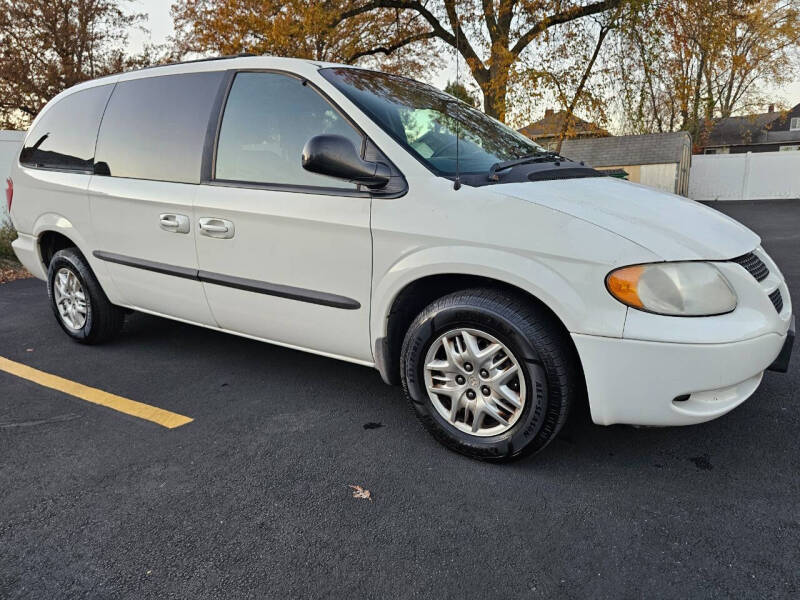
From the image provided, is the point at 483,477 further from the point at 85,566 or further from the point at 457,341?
the point at 85,566

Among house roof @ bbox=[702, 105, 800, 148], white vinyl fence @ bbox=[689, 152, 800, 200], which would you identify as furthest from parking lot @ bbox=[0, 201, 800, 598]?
house roof @ bbox=[702, 105, 800, 148]

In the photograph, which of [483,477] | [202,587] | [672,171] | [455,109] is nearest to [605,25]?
[455,109]

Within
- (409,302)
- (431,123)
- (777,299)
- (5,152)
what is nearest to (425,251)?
(409,302)

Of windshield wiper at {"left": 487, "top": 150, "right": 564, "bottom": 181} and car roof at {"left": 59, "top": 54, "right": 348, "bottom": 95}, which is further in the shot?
car roof at {"left": 59, "top": 54, "right": 348, "bottom": 95}

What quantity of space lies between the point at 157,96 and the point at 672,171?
A: 26.5 m

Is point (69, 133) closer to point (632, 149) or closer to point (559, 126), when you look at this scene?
point (559, 126)

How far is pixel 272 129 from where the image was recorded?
119 inches

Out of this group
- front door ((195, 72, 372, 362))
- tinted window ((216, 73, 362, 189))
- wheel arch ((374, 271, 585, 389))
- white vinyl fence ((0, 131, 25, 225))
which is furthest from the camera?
white vinyl fence ((0, 131, 25, 225))

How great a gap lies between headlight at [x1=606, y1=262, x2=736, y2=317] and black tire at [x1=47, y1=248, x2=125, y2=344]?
3413 mm

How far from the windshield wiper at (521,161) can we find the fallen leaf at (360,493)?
1.44 metres

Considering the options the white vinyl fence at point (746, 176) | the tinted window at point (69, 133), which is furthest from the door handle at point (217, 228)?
the white vinyl fence at point (746, 176)

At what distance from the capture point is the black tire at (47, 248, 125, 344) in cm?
401

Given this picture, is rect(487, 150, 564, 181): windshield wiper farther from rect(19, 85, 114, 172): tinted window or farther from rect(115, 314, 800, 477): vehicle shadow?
rect(19, 85, 114, 172): tinted window

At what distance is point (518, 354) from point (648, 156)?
28147 millimetres
